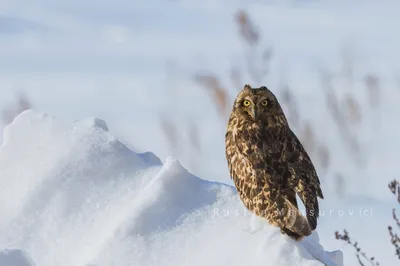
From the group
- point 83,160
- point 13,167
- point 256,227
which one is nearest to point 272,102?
point 256,227

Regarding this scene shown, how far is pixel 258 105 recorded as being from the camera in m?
6.00

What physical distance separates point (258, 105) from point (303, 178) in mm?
579

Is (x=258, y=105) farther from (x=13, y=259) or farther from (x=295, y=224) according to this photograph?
(x=13, y=259)

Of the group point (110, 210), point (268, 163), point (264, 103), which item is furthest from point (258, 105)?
point (110, 210)

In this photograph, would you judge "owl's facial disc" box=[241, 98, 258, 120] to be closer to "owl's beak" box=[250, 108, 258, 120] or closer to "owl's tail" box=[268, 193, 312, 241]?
"owl's beak" box=[250, 108, 258, 120]

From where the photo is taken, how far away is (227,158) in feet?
20.4

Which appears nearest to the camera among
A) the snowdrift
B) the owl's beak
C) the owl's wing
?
the snowdrift

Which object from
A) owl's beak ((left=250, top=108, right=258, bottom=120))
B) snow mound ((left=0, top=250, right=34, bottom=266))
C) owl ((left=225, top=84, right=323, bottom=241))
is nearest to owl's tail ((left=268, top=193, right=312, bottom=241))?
owl ((left=225, top=84, right=323, bottom=241))

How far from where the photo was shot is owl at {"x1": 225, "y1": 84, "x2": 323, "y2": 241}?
5.71 meters

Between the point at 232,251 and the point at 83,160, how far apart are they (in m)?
1.48

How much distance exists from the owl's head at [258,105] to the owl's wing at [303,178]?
21cm

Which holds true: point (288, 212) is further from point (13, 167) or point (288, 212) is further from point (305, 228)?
point (13, 167)

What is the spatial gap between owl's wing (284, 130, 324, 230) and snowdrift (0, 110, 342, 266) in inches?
10.2

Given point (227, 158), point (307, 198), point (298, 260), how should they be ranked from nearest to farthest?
point (298, 260)
point (307, 198)
point (227, 158)
